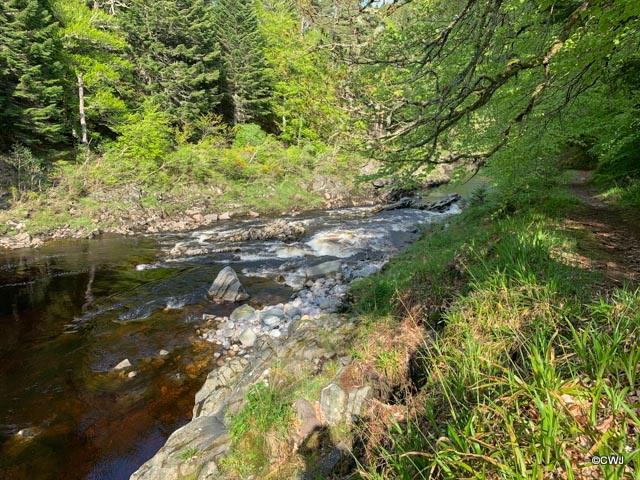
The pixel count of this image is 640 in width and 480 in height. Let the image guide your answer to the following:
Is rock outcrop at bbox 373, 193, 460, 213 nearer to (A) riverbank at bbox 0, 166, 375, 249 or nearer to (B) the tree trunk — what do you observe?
(A) riverbank at bbox 0, 166, 375, 249

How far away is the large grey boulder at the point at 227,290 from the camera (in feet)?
30.6

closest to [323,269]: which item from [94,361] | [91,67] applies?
[94,361]

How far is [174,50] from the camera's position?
25.0m

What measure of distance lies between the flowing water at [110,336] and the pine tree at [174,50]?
15.5 metres

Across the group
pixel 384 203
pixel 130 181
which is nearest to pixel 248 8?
pixel 130 181

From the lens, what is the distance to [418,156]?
413cm

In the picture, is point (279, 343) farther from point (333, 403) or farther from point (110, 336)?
point (110, 336)

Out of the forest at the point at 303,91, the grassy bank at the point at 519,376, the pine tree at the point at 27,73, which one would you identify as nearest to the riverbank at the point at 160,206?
the forest at the point at 303,91

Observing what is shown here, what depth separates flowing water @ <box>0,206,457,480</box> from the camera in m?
4.72

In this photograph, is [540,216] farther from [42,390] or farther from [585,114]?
[42,390]

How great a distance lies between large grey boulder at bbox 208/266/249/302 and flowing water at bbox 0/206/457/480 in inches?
15.4

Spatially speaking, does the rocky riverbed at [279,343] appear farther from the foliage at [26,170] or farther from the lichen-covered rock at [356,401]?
the foliage at [26,170]

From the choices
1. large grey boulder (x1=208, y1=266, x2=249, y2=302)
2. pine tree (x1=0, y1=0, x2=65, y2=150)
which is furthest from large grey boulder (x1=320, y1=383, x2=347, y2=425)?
pine tree (x1=0, y1=0, x2=65, y2=150)

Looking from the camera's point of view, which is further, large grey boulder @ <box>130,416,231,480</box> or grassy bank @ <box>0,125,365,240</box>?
grassy bank @ <box>0,125,365,240</box>
